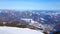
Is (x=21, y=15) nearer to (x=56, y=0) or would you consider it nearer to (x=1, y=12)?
(x=1, y=12)

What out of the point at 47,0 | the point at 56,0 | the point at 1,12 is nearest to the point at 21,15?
the point at 1,12

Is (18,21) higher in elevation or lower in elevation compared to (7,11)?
lower

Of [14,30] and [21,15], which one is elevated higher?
[21,15]

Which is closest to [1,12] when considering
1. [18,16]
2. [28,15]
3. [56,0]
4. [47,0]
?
[18,16]

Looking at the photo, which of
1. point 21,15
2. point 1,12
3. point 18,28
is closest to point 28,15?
point 21,15

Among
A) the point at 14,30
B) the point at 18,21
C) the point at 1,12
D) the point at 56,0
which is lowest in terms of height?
the point at 14,30

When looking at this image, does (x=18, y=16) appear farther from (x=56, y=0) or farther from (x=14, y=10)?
(x=56, y=0)

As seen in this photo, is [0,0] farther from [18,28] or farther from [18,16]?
[18,28]

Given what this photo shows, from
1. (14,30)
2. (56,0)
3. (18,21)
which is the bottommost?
(14,30)
